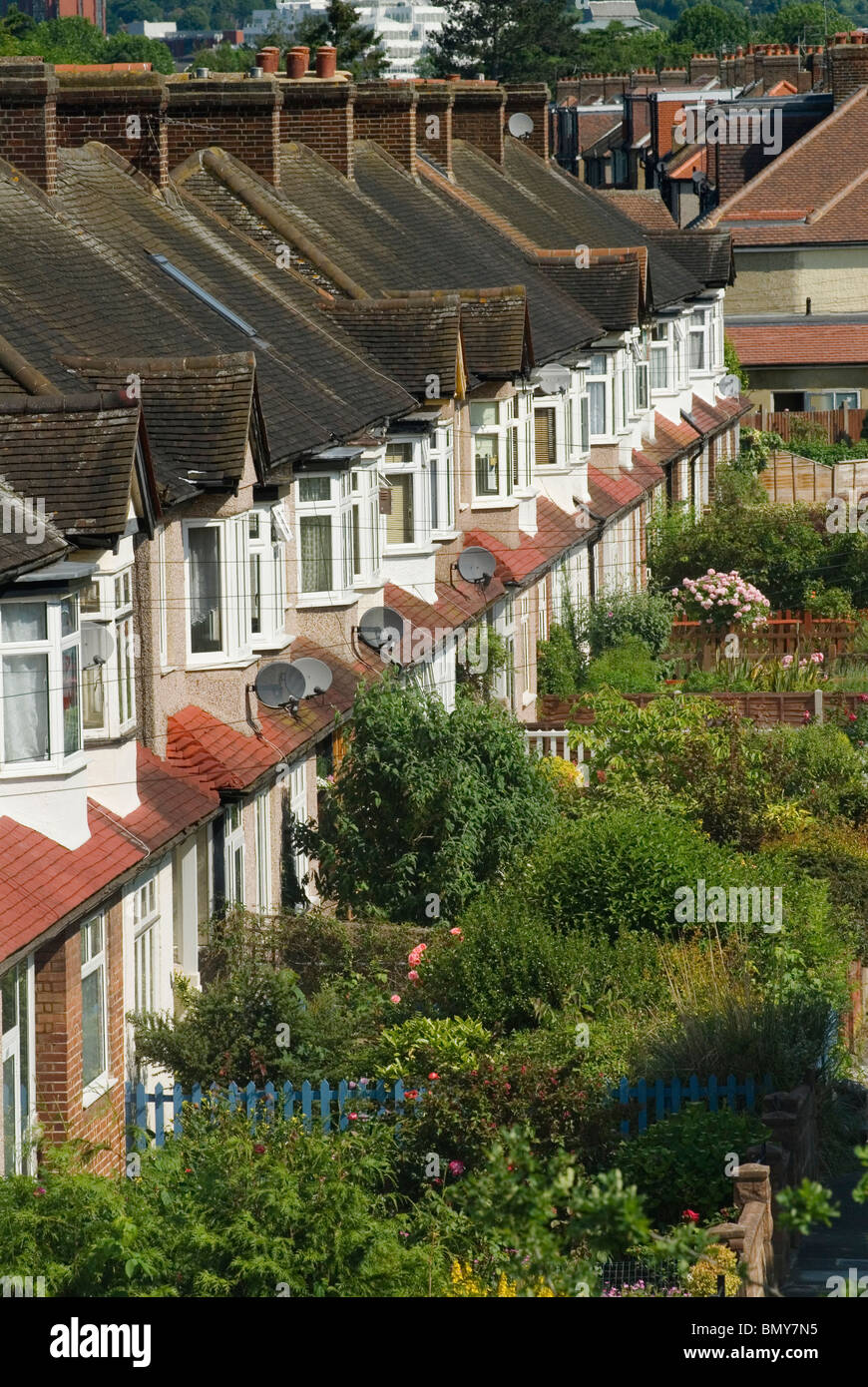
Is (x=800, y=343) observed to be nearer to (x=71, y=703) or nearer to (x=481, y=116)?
(x=481, y=116)

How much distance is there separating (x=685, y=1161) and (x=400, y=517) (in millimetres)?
13771

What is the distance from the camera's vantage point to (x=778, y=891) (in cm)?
2134

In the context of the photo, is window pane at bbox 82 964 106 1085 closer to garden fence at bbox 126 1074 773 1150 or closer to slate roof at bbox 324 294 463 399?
garden fence at bbox 126 1074 773 1150

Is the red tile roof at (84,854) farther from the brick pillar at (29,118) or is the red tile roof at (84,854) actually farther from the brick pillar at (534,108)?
the brick pillar at (534,108)

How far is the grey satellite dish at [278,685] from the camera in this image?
22.8m

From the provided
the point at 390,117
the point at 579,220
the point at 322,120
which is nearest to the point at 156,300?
the point at 322,120

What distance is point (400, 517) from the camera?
1137 inches

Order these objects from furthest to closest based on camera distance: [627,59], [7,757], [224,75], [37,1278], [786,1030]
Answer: [627,59]
[224,75]
[786,1030]
[7,757]
[37,1278]

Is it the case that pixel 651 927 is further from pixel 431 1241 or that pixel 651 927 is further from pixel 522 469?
pixel 522 469

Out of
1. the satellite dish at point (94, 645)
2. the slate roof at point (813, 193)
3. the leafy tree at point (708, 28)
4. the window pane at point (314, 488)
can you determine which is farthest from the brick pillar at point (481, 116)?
the leafy tree at point (708, 28)

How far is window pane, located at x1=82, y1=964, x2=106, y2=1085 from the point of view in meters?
17.9

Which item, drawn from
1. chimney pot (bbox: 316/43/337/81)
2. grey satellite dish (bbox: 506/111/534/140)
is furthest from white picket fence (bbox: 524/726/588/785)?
grey satellite dish (bbox: 506/111/534/140)

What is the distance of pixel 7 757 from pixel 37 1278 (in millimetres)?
4890

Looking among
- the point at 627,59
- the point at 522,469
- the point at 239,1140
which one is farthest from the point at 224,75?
the point at 627,59
